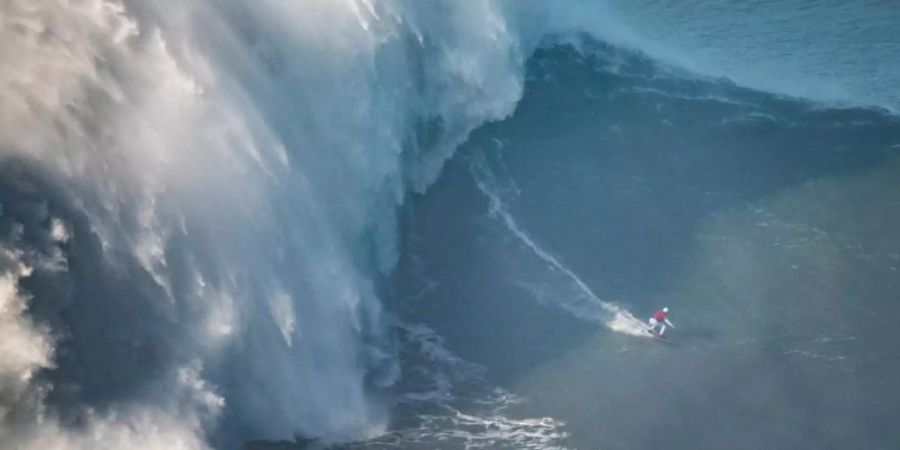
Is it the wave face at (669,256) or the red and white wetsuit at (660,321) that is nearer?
the wave face at (669,256)

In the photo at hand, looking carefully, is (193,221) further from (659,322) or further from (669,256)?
(669,256)

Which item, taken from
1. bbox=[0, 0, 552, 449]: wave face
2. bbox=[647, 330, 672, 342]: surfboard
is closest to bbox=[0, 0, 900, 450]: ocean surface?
bbox=[0, 0, 552, 449]: wave face

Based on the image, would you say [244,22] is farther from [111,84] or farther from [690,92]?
[690,92]

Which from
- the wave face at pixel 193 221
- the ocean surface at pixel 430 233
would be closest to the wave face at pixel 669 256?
the ocean surface at pixel 430 233

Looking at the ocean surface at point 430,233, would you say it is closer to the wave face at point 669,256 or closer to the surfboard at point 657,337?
the wave face at point 669,256

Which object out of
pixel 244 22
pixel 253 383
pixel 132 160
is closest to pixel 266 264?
pixel 253 383

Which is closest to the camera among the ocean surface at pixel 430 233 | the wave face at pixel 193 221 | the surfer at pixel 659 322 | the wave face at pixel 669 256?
the wave face at pixel 193 221

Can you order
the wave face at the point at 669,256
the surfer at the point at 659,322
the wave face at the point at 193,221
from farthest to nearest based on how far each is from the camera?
the surfer at the point at 659,322
the wave face at the point at 669,256
the wave face at the point at 193,221

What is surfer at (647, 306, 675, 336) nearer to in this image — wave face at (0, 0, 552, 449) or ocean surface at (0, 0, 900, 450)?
ocean surface at (0, 0, 900, 450)
